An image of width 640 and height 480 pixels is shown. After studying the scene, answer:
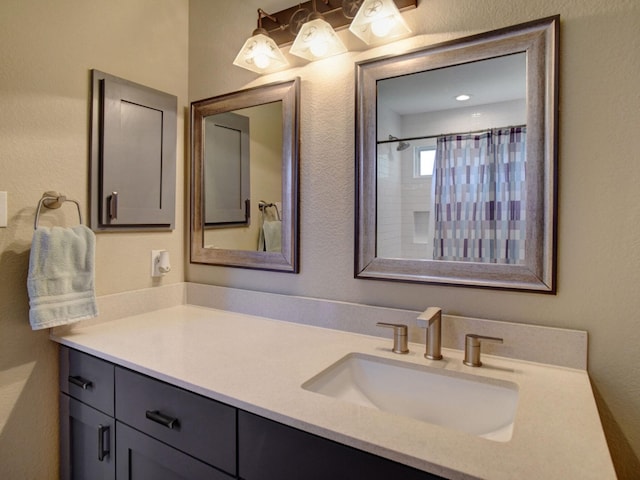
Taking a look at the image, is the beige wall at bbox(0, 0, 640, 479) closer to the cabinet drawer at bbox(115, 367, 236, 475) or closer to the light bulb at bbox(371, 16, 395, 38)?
the light bulb at bbox(371, 16, 395, 38)

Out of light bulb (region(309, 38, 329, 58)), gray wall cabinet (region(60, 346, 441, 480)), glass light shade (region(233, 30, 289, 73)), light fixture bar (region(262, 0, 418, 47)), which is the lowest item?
gray wall cabinet (region(60, 346, 441, 480))

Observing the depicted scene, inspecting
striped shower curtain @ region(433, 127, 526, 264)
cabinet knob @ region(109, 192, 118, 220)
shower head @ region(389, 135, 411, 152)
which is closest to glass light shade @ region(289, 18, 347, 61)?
shower head @ region(389, 135, 411, 152)

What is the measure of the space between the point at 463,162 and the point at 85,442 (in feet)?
5.20

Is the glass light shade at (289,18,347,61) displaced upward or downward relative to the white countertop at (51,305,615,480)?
upward

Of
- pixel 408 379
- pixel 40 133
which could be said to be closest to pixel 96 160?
pixel 40 133

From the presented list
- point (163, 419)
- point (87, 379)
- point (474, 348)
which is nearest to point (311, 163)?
point (474, 348)

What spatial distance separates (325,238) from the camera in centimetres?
149

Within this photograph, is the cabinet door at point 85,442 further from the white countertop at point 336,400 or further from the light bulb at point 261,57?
the light bulb at point 261,57

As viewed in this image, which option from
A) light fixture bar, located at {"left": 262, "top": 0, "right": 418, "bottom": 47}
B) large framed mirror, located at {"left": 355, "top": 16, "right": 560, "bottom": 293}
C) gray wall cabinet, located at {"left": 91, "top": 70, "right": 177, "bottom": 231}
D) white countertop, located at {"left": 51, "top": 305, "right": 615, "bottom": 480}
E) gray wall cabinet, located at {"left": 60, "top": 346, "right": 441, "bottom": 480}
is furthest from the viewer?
gray wall cabinet, located at {"left": 91, "top": 70, "right": 177, "bottom": 231}

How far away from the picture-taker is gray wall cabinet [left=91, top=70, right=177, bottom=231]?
151 centimetres

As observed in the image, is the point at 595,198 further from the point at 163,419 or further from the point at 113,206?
the point at 113,206

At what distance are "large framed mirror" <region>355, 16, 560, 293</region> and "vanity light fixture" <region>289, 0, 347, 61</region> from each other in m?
0.13

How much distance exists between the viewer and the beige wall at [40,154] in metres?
1.29

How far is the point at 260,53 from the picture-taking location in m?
1.55
